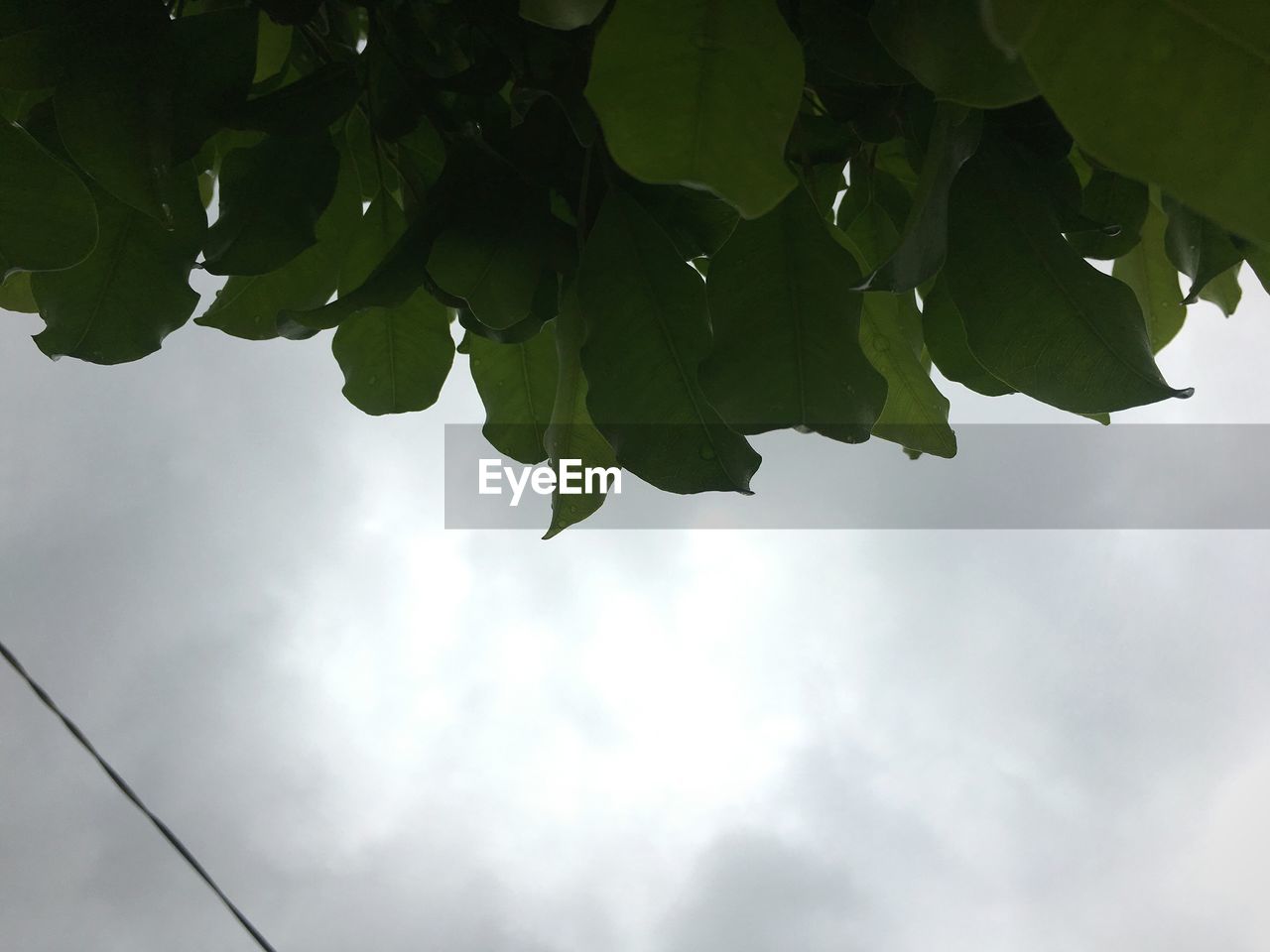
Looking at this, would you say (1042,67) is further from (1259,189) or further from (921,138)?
(921,138)

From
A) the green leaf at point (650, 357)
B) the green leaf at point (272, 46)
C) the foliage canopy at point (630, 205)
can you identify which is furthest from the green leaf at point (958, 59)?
the green leaf at point (272, 46)

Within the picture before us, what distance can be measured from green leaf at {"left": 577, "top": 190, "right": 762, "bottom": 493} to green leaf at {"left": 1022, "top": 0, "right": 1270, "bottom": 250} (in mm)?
162

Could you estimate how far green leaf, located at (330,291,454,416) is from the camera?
1.54 feet

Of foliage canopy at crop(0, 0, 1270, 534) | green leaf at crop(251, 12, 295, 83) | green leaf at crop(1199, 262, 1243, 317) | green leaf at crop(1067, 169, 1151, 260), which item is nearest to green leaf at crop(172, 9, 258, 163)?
foliage canopy at crop(0, 0, 1270, 534)

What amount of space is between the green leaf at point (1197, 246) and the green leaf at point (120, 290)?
1.28ft

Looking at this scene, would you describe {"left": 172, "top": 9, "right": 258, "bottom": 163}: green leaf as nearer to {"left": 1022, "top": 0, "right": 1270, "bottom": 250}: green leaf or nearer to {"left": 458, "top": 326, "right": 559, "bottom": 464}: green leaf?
{"left": 458, "top": 326, "right": 559, "bottom": 464}: green leaf

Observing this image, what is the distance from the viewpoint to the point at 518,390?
48 cm

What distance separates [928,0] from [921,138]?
0.30ft

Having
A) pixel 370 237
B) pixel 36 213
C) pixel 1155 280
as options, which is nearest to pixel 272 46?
pixel 370 237

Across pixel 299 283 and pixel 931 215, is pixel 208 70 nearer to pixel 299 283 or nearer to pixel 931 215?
pixel 299 283

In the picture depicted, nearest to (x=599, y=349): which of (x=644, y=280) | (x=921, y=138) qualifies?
(x=644, y=280)

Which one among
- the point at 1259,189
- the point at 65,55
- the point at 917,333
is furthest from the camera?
the point at 917,333

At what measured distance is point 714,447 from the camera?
0.34m

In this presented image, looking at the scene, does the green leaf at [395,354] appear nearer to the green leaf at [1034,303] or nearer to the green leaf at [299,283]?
the green leaf at [299,283]
